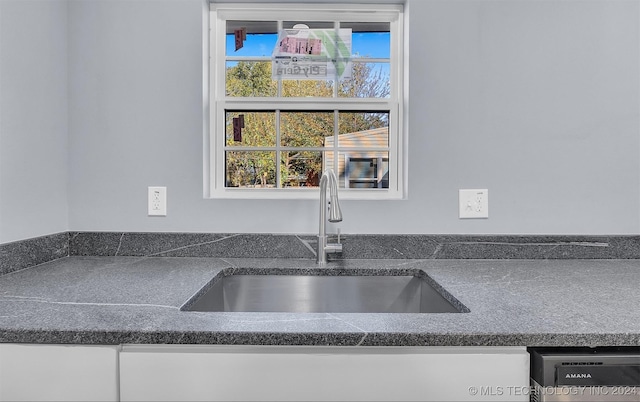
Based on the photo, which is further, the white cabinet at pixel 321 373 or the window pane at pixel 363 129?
the window pane at pixel 363 129

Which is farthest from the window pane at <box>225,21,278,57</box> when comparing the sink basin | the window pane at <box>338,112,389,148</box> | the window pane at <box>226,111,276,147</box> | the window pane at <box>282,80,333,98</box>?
the sink basin

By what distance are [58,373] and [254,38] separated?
1.40m

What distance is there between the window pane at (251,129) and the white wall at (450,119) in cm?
16

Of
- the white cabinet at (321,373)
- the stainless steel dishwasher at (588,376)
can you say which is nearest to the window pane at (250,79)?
the white cabinet at (321,373)

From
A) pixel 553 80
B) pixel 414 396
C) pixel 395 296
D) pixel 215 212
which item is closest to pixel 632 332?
pixel 414 396

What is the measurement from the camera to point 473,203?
1.63 meters

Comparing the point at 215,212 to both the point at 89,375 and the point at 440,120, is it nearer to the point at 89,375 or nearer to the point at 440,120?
the point at 89,375

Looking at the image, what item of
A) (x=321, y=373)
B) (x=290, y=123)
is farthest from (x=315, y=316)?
(x=290, y=123)

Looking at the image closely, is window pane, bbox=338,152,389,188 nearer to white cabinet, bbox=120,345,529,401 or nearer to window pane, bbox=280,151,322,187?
window pane, bbox=280,151,322,187

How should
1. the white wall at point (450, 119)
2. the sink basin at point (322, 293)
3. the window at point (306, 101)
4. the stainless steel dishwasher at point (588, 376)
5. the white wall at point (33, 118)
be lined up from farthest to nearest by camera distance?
the window at point (306, 101), the white wall at point (450, 119), the sink basin at point (322, 293), the white wall at point (33, 118), the stainless steel dishwasher at point (588, 376)

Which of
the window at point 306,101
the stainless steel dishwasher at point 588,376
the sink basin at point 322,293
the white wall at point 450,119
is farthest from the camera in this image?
the window at point 306,101

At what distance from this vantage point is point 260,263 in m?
1.53

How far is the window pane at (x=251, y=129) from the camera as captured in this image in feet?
5.78

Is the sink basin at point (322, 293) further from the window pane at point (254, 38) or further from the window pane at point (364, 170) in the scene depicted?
the window pane at point (254, 38)
